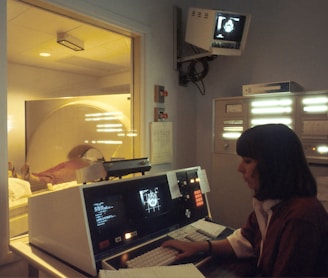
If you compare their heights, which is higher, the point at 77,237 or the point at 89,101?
the point at 89,101

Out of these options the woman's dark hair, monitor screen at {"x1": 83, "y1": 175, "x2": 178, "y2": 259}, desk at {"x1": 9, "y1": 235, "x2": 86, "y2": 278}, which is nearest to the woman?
the woman's dark hair

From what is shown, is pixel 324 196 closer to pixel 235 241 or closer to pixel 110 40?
pixel 235 241

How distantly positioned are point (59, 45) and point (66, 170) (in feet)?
4.06

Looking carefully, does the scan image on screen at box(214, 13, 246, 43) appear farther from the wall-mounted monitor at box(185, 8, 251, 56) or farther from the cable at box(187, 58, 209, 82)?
the cable at box(187, 58, 209, 82)

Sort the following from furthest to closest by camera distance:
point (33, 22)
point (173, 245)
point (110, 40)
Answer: point (110, 40)
point (33, 22)
point (173, 245)

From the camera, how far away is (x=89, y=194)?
3.37 feet

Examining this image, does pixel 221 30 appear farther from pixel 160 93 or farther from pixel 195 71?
pixel 160 93

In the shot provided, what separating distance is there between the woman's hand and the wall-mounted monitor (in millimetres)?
1563

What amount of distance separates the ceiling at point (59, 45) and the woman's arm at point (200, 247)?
1.61 metres

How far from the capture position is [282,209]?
968 millimetres

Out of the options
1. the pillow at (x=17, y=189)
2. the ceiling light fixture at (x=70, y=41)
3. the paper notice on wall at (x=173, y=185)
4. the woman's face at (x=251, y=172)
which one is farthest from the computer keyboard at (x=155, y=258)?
the ceiling light fixture at (x=70, y=41)

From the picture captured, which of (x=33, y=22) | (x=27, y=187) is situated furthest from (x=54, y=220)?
(x=33, y=22)

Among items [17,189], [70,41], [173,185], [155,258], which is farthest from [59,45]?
[155,258]

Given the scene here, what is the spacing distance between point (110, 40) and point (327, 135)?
189 cm
